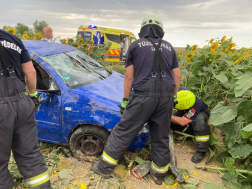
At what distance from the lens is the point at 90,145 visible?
257 cm

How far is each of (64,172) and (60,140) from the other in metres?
0.44

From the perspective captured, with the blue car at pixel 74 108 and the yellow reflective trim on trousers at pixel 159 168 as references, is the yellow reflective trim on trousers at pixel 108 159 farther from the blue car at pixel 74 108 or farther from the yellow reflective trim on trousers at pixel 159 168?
the yellow reflective trim on trousers at pixel 159 168

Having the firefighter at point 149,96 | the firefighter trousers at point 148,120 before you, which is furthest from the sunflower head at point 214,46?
the firefighter trousers at point 148,120

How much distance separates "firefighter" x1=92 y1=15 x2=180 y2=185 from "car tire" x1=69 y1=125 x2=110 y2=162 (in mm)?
188

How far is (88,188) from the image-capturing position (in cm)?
221

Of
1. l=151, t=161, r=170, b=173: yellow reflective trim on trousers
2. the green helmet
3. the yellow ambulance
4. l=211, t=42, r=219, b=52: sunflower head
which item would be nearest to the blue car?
l=151, t=161, r=170, b=173: yellow reflective trim on trousers

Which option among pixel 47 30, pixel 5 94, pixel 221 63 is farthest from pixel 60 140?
pixel 47 30

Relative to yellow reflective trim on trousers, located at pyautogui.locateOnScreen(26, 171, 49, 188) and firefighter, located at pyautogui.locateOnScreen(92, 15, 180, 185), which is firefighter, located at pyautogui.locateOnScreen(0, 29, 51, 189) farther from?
firefighter, located at pyautogui.locateOnScreen(92, 15, 180, 185)

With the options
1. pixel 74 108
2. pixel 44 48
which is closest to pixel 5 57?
pixel 74 108

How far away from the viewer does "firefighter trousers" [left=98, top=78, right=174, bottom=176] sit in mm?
2074

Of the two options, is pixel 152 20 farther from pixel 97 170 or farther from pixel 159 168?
pixel 97 170

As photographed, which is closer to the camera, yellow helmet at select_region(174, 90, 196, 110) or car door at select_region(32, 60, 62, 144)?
car door at select_region(32, 60, 62, 144)

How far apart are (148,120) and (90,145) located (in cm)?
91

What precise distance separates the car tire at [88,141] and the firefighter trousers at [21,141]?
0.66 m
